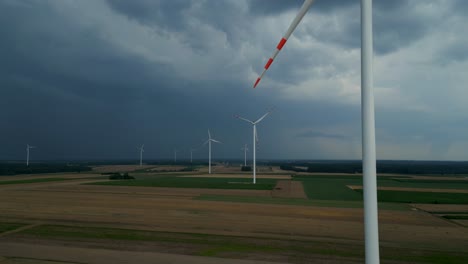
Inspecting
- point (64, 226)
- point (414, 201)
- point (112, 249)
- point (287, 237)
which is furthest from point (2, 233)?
point (414, 201)

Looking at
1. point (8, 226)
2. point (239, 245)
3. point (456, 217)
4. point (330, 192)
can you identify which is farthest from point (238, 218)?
point (330, 192)

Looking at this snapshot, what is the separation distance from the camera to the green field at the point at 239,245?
20469 mm

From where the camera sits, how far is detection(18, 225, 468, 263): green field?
20.5 metres

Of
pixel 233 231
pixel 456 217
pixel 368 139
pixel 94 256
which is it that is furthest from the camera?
pixel 456 217

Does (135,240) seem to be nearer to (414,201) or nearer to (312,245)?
(312,245)

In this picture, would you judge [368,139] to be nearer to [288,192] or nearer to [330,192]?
[288,192]

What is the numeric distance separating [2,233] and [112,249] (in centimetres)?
1098

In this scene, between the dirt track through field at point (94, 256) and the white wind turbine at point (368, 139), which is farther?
the dirt track through field at point (94, 256)

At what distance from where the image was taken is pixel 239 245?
74.7ft

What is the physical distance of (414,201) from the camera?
5050cm

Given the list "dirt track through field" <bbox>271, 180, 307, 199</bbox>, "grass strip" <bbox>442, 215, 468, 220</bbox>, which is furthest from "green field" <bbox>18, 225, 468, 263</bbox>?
"dirt track through field" <bbox>271, 180, 307, 199</bbox>

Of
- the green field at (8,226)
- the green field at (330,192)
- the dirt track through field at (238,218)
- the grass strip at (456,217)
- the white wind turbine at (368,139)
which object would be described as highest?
the white wind turbine at (368,139)

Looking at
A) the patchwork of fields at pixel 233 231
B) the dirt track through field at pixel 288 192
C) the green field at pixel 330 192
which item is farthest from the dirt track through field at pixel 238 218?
the green field at pixel 330 192

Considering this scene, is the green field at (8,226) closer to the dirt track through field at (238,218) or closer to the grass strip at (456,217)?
the dirt track through field at (238,218)
